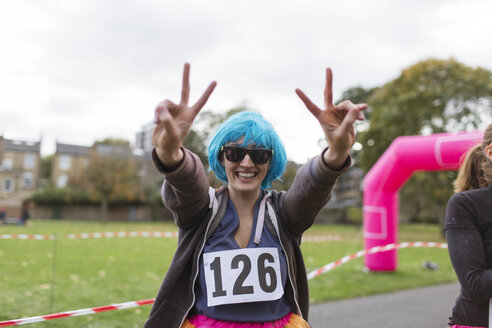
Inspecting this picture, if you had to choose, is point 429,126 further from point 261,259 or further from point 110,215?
point 110,215

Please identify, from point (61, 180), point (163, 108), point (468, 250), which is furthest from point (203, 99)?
point (61, 180)

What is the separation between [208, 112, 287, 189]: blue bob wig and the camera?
183cm

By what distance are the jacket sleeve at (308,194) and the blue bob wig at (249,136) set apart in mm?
198

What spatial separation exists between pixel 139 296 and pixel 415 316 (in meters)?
4.25

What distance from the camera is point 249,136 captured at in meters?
1.82

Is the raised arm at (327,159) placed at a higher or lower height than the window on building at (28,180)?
lower

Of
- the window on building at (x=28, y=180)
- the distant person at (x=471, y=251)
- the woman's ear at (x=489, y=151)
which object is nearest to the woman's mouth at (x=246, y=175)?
the distant person at (x=471, y=251)

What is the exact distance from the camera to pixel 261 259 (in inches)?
68.2

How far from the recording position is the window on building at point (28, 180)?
140ft

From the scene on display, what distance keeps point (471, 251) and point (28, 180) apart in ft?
158

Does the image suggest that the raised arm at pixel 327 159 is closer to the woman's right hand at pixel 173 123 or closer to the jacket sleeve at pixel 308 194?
the jacket sleeve at pixel 308 194

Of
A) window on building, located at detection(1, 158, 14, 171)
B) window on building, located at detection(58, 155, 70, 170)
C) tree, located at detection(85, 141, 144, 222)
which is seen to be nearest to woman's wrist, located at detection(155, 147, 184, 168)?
window on building, located at detection(1, 158, 14, 171)

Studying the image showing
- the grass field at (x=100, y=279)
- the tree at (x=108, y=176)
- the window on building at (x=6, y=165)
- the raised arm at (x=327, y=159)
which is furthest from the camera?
the tree at (x=108, y=176)

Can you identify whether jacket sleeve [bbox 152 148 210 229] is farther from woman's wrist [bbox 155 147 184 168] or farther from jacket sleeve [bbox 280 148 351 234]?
jacket sleeve [bbox 280 148 351 234]
